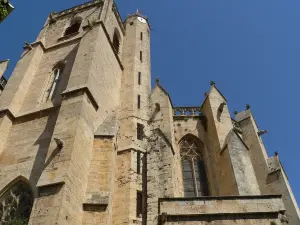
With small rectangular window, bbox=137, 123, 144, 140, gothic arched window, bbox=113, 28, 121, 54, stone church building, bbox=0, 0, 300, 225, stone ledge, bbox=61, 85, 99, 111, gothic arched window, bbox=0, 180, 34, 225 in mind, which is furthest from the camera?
gothic arched window, bbox=113, 28, 121, 54

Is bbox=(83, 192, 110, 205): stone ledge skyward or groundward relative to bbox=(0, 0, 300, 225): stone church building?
groundward

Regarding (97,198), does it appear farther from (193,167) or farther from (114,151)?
(193,167)

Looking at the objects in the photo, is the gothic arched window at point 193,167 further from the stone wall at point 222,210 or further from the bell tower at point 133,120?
the stone wall at point 222,210

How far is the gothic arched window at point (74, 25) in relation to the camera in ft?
58.4

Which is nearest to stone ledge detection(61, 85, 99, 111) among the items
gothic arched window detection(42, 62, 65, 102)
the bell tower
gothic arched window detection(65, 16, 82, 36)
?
gothic arched window detection(42, 62, 65, 102)

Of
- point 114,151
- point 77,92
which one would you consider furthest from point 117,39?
point 114,151

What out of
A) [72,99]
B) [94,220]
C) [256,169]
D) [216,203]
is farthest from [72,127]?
[256,169]

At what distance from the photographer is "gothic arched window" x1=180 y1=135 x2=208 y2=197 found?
11961 mm

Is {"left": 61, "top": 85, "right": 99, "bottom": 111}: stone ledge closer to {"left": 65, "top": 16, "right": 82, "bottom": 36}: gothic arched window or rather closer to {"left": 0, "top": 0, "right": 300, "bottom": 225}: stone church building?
{"left": 0, "top": 0, "right": 300, "bottom": 225}: stone church building

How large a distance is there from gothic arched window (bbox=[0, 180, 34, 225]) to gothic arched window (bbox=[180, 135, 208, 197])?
5531 millimetres

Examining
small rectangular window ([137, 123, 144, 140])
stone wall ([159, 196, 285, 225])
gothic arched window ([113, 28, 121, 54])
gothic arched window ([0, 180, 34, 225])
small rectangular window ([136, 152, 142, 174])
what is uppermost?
gothic arched window ([113, 28, 121, 54])

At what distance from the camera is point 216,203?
8.36 m

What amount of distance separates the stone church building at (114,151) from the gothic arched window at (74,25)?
0.72 ft

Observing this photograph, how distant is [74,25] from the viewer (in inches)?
719
